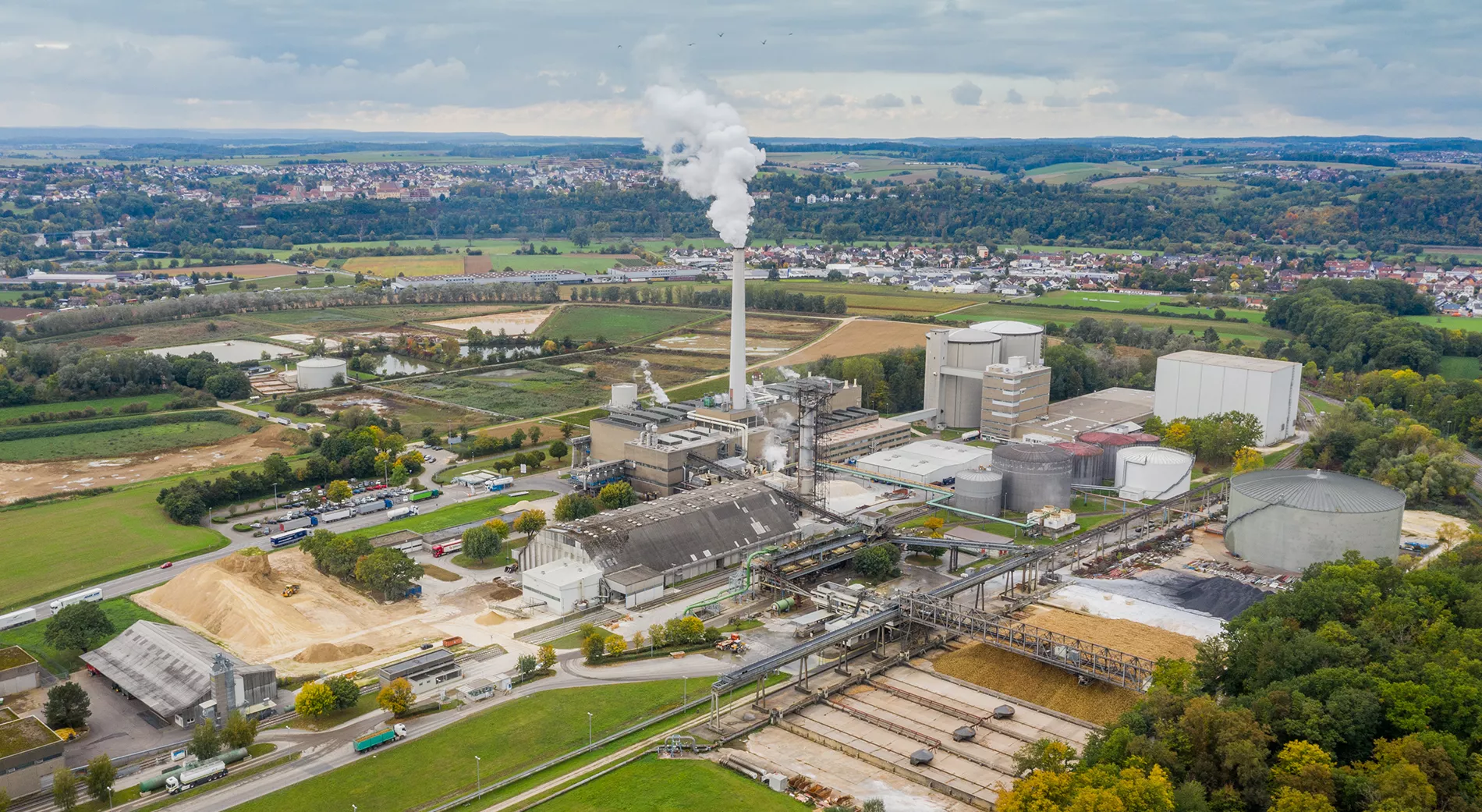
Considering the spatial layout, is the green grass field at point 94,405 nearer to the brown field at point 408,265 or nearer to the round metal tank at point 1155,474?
the brown field at point 408,265

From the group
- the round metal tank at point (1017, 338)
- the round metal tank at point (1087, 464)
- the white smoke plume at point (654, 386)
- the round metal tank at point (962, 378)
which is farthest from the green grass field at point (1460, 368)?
the white smoke plume at point (654, 386)

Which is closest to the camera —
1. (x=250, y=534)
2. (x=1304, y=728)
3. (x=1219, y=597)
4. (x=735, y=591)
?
(x=1304, y=728)

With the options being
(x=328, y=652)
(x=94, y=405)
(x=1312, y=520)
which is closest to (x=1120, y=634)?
(x=1312, y=520)

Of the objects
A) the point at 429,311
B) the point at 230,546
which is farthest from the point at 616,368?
the point at 230,546

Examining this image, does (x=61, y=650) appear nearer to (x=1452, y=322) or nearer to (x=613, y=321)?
(x=613, y=321)

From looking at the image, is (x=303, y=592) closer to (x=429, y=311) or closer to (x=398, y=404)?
(x=398, y=404)

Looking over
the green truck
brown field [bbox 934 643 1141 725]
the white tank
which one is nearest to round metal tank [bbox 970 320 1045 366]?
the white tank

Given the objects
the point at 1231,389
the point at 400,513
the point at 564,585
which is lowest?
the point at 400,513
